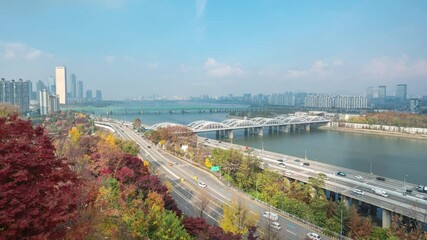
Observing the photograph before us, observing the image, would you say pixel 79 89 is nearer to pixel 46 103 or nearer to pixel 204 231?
pixel 46 103

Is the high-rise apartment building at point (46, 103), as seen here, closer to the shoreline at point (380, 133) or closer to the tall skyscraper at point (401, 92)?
the shoreline at point (380, 133)

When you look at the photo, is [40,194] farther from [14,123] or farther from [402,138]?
[402,138]

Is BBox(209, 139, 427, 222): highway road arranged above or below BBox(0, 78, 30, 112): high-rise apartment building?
below

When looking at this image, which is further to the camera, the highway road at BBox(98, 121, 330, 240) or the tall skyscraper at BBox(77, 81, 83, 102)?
the tall skyscraper at BBox(77, 81, 83, 102)

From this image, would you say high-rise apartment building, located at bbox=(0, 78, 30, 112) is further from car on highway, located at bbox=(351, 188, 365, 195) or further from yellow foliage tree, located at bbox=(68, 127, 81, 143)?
car on highway, located at bbox=(351, 188, 365, 195)

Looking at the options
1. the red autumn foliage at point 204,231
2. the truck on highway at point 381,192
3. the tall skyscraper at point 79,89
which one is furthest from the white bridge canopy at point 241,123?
the tall skyscraper at point 79,89

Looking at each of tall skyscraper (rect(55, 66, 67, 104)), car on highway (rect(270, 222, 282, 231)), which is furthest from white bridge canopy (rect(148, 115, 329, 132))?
tall skyscraper (rect(55, 66, 67, 104))

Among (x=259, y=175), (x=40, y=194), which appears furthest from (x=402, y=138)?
(x=40, y=194)
